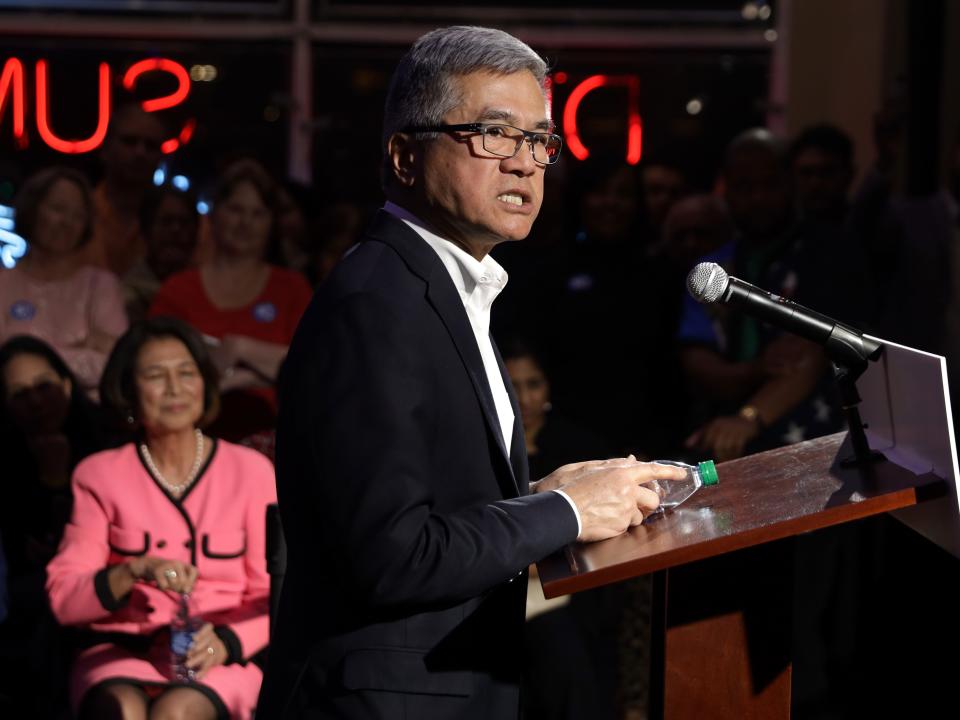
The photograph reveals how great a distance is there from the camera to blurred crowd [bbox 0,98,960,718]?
14.4 ft

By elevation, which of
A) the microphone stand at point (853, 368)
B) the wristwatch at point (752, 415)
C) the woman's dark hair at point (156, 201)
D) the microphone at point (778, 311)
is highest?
the woman's dark hair at point (156, 201)

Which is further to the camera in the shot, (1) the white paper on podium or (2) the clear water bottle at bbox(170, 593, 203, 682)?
(2) the clear water bottle at bbox(170, 593, 203, 682)

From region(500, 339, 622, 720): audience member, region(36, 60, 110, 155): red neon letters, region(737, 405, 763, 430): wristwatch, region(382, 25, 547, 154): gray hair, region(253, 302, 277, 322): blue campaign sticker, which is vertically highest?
region(36, 60, 110, 155): red neon letters

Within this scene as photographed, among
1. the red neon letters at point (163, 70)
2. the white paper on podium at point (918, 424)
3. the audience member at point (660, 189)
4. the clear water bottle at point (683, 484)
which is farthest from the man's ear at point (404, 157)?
the red neon letters at point (163, 70)

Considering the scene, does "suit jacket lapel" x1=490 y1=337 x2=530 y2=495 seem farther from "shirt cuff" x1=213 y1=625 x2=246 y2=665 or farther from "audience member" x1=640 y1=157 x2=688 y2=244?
"audience member" x1=640 y1=157 x2=688 y2=244

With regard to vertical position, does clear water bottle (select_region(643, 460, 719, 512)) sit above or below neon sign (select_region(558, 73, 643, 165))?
below

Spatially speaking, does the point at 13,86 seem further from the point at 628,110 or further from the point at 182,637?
the point at 182,637

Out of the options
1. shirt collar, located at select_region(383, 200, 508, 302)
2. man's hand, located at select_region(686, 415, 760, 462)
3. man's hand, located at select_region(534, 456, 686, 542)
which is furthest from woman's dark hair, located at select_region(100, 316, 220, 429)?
man's hand, located at select_region(534, 456, 686, 542)

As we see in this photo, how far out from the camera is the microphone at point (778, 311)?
189 centimetres

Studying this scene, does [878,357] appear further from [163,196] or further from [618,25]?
[618,25]

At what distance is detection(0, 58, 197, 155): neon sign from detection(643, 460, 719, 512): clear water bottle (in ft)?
13.1

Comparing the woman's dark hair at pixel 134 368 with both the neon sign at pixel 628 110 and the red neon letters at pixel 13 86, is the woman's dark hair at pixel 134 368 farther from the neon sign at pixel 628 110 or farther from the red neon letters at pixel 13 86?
the neon sign at pixel 628 110

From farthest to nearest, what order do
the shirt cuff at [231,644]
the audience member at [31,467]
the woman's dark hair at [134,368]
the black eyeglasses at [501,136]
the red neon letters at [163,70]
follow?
the red neon letters at [163,70]
the audience member at [31,467]
the woman's dark hair at [134,368]
the shirt cuff at [231,644]
the black eyeglasses at [501,136]

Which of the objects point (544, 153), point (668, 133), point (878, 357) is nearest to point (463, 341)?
point (544, 153)
